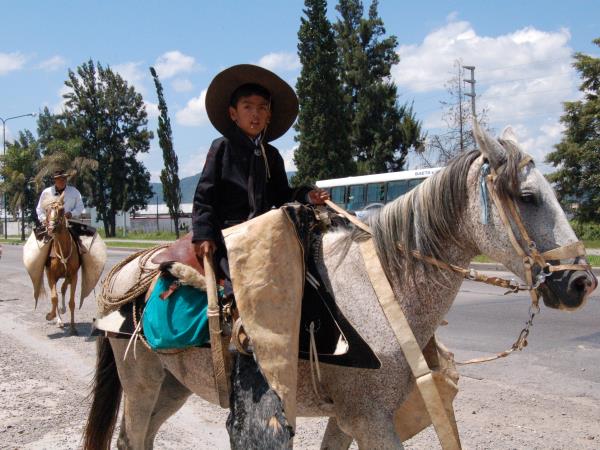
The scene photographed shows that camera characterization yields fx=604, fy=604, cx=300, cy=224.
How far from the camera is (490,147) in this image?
2.43 metres

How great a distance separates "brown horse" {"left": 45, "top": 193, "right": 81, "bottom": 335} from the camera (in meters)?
8.71

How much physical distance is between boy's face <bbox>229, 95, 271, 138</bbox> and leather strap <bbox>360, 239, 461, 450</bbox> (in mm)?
1031

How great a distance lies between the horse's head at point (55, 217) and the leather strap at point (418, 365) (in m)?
7.21

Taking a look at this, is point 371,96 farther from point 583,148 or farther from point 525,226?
point 525,226

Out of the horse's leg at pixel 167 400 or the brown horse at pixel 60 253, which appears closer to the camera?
the horse's leg at pixel 167 400

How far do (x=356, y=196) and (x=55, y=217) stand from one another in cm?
2098

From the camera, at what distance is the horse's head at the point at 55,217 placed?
341 inches

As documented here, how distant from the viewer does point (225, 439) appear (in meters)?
4.50

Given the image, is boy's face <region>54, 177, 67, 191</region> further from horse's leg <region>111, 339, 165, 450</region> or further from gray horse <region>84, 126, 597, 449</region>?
gray horse <region>84, 126, 597, 449</region>

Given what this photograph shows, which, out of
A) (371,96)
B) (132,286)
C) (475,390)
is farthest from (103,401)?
(371,96)

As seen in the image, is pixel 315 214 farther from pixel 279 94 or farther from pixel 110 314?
pixel 110 314

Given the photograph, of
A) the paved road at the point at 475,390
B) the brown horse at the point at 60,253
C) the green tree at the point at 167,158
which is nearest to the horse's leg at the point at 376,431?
the paved road at the point at 475,390

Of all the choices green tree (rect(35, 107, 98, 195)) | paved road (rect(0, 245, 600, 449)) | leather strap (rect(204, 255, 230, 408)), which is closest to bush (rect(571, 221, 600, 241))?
paved road (rect(0, 245, 600, 449))

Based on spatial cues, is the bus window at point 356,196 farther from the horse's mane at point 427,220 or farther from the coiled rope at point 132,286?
the horse's mane at point 427,220
